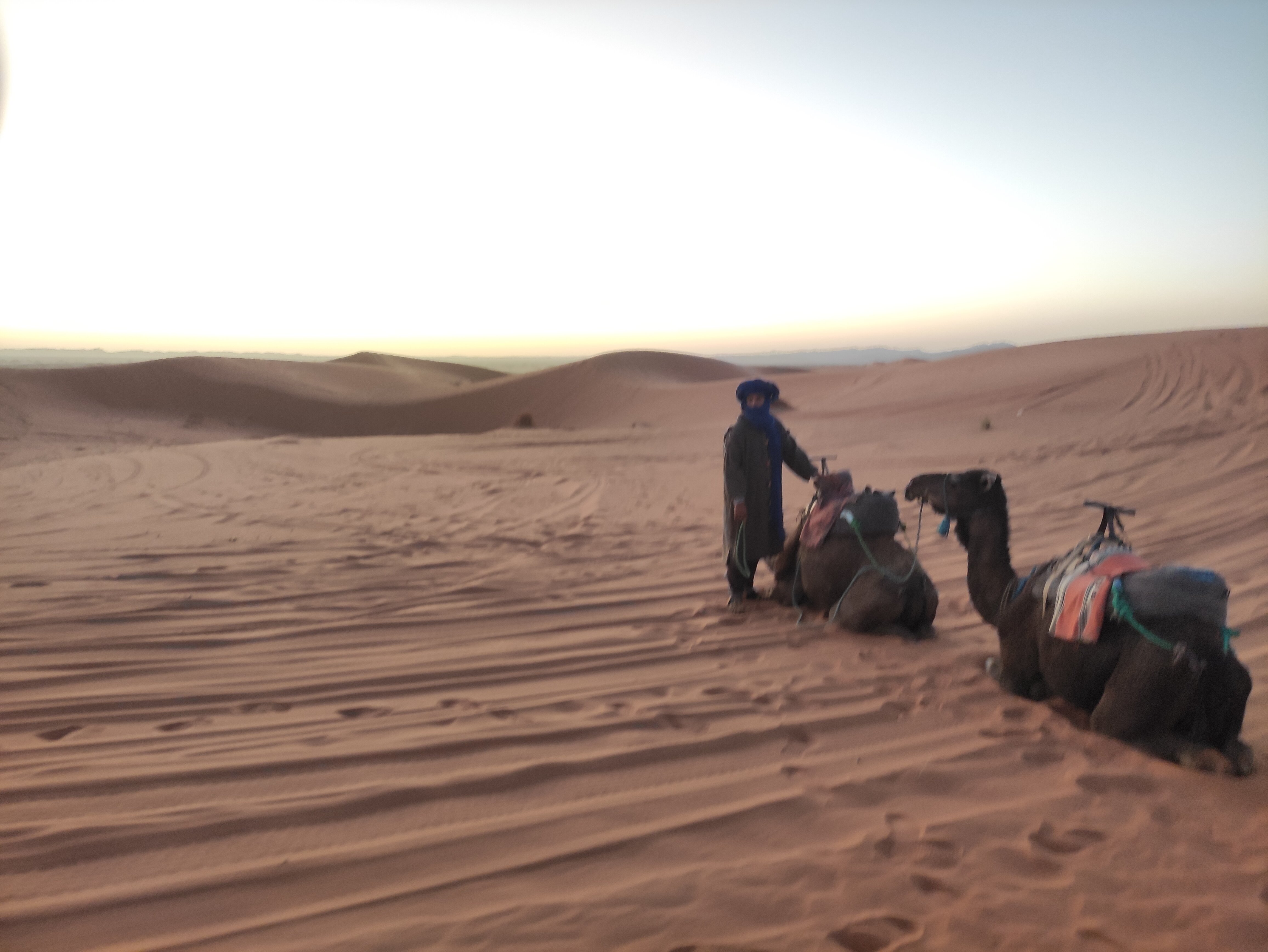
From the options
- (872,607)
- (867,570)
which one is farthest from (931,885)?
(867,570)

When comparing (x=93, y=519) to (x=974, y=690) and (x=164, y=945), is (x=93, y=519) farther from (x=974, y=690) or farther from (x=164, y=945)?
(x=974, y=690)

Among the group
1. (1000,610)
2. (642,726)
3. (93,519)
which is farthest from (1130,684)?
(93,519)

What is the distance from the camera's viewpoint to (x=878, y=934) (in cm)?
259

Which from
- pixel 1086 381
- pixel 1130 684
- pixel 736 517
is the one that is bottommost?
pixel 1130 684

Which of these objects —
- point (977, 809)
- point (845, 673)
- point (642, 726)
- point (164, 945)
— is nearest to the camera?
point (164, 945)

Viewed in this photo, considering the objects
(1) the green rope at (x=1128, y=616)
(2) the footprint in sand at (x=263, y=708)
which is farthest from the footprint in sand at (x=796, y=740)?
(2) the footprint in sand at (x=263, y=708)

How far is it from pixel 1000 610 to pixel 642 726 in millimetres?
2123

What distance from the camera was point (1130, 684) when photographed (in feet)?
12.0

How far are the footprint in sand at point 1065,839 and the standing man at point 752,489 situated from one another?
3063 mm

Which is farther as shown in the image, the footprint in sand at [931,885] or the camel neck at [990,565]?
the camel neck at [990,565]

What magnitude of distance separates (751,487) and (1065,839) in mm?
3513

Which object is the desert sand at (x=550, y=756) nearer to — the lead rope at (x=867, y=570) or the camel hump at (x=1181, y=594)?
the lead rope at (x=867, y=570)

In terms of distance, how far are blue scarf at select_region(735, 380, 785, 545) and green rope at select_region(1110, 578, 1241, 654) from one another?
108 inches

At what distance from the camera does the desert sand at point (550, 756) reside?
2.68m
